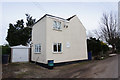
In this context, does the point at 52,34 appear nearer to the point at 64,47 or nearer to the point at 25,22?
the point at 64,47

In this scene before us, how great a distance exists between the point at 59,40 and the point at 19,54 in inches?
274

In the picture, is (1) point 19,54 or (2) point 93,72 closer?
(2) point 93,72

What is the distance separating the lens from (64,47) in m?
12.0

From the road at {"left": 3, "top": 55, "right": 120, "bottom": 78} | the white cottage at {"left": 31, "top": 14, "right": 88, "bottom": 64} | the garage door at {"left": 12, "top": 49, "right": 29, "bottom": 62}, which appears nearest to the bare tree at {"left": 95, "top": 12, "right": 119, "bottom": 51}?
the white cottage at {"left": 31, "top": 14, "right": 88, "bottom": 64}

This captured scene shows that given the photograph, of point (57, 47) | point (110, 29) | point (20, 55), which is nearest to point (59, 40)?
point (57, 47)

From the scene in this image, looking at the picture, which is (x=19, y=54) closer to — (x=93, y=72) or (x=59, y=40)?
(x=59, y=40)

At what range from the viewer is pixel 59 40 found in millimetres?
11719

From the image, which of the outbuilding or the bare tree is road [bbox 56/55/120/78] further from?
the bare tree

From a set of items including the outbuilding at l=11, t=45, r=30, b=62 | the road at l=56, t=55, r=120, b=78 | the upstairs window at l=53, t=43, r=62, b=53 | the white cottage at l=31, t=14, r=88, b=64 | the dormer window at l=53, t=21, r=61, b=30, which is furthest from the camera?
the outbuilding at l=11, t=45, r=30, b=62

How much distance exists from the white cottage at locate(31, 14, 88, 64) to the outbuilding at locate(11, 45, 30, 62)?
1568 millimetres

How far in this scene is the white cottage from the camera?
1081 cm

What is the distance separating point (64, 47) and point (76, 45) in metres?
2.59

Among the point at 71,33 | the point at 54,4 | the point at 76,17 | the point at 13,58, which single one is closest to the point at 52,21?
the point at 54,4

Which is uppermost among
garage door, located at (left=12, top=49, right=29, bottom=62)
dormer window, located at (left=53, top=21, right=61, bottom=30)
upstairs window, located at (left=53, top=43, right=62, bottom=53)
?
dormer window, located at (left=53, top=21, right=61, bottom=30)
